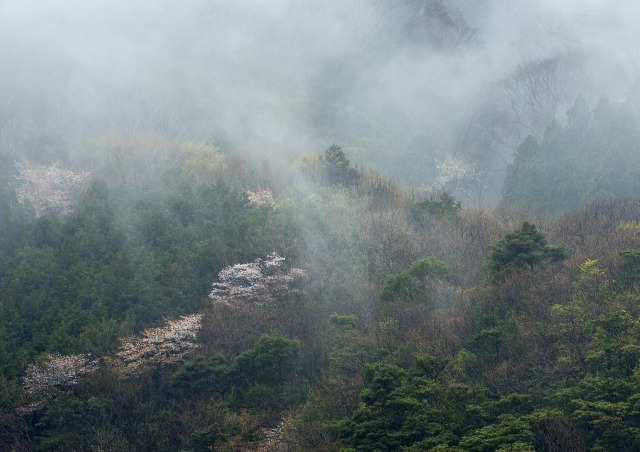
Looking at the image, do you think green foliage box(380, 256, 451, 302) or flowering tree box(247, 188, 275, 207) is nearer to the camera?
green foliage box(380, 256, 451, 302)

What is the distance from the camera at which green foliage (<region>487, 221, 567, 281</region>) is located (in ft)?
89.0

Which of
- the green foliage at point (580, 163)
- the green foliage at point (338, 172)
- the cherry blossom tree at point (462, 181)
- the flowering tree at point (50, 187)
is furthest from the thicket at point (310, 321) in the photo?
the cherry blossom tree at point (462, 181)

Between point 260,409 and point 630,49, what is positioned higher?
point 630,49

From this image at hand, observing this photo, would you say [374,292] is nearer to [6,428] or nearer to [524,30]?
[6,428]

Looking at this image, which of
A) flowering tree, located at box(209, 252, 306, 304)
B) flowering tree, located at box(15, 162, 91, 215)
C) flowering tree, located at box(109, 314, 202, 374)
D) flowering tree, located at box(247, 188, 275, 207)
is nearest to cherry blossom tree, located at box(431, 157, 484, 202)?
flowering tree, located at box(247, 188, 275, 207)

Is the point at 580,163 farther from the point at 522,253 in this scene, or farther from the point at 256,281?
the point at 256,281

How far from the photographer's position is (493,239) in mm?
35719

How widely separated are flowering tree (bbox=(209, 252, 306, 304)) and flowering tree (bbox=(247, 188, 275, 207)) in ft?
24.2

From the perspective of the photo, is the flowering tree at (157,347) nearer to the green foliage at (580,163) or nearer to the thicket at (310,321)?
the thicket at (310,321)

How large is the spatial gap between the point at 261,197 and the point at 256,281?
32.0 feet

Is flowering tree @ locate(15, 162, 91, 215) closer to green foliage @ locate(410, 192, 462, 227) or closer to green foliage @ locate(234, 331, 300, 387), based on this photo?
green foliage @ locate(410, 192, 462, 227)

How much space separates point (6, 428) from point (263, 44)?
47.3 meters

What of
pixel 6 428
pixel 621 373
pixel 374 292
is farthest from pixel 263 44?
pixel 621 373

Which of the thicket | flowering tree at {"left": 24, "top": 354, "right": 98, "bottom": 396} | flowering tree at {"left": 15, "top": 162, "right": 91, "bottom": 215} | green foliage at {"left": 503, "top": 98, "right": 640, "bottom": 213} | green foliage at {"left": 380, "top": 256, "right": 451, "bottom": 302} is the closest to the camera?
the thicket
